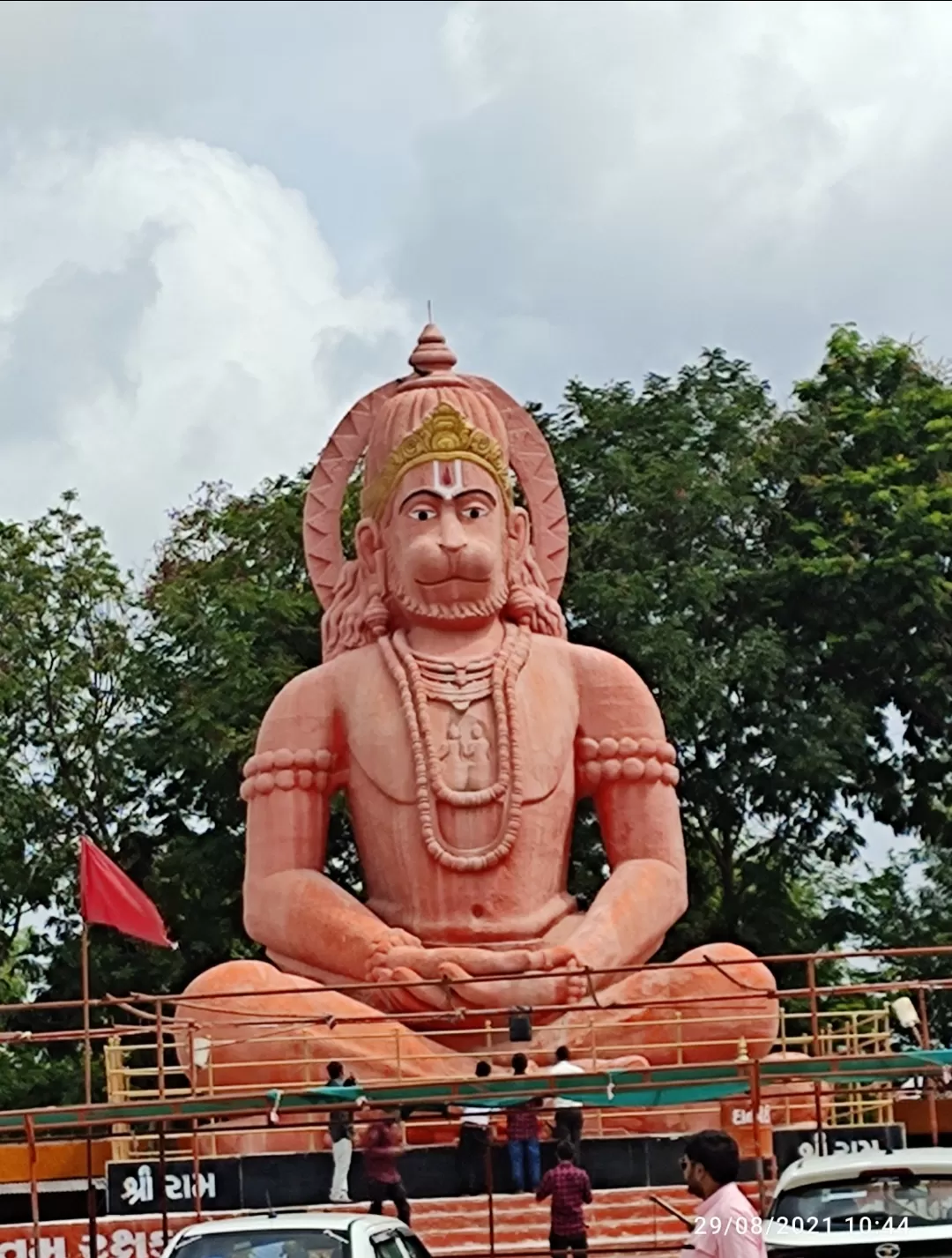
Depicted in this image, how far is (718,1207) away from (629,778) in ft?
37.6

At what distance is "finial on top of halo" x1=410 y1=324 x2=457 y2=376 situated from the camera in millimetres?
21516

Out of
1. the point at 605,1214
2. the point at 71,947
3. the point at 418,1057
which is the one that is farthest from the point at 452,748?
the point at 71,947

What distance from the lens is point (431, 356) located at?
21.5 metres

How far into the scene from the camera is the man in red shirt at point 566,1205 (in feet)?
49.0

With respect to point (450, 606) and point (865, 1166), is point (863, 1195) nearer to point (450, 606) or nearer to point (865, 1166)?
point (865, 1166)

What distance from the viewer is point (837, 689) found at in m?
26.8

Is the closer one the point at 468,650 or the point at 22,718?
the point at 468,650

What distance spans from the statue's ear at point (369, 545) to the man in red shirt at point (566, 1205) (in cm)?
679

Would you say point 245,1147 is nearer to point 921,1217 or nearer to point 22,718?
point 921,1217

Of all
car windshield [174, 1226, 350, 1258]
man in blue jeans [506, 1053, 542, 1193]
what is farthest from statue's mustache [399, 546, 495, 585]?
car windshield [174, 1226, 350, 1258]

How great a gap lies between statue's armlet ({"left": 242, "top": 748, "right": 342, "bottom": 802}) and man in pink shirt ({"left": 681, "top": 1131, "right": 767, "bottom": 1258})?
11178 millimetres

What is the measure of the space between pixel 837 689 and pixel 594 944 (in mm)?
8273

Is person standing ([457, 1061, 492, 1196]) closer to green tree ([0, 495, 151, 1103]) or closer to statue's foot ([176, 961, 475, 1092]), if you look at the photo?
statue's foot ([176, 961, 475, 1092])

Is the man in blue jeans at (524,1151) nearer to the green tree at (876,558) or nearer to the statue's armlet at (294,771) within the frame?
the statue's armlet at (294,771)
